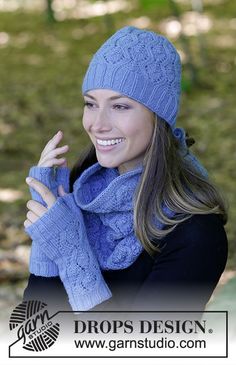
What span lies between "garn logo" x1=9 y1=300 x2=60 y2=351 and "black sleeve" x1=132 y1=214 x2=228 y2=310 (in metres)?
0.32

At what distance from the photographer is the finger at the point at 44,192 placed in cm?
232

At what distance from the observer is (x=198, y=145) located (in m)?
5.91

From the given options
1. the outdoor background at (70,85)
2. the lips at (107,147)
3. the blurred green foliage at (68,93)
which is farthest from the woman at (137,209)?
the blurred green foliage at (68,93)

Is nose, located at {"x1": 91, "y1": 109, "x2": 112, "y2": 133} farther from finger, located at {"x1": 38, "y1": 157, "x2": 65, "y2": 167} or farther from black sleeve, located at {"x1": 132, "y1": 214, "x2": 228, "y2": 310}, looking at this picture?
black sleeve, located at {"x1": 132, "y1": 214, "x2": 228, "y2": 310}

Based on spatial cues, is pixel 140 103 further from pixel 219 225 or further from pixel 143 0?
pixel 143 0

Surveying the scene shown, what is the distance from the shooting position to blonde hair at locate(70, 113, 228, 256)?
2230 millimetres

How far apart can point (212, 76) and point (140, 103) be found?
5.11m

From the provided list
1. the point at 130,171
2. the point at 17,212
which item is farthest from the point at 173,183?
the point at 17,212

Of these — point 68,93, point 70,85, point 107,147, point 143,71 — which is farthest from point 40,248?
point 70,85

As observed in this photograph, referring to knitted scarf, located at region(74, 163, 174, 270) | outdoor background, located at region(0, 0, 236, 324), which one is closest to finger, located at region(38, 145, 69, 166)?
knitted scarf, located at region(74, 163, 174, 270)

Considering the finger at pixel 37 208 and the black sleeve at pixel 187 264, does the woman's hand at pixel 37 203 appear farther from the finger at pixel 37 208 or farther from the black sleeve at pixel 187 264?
the black sleeve at pixel 187 264

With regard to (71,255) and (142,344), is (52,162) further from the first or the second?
(142,344)

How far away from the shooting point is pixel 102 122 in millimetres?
2252

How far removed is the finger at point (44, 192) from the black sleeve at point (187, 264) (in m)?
0.34
